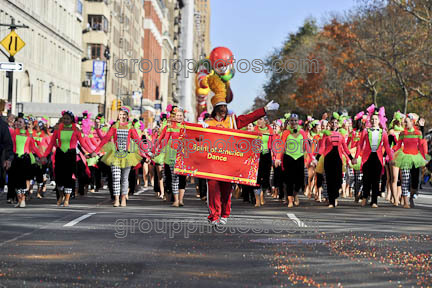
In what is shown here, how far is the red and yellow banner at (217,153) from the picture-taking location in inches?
585

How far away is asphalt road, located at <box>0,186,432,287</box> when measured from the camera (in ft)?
29.3

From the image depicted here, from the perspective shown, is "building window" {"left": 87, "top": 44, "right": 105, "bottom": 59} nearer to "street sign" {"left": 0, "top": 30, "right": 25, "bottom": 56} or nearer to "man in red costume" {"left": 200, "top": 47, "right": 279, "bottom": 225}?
"street sign" {"left": 0, "top": 30, "right": 25, "bottom": 56}

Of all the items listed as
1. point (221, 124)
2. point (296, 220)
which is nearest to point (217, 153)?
point (221, 124)

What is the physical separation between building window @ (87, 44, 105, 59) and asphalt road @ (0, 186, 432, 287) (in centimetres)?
6672

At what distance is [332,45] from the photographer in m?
68.6

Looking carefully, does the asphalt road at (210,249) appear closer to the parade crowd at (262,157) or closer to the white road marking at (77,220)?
the white road marking at (77,220)

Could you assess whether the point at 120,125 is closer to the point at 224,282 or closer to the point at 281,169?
the point at 281,169

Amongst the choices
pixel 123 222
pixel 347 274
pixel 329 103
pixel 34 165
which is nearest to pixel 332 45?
pixel 329 103

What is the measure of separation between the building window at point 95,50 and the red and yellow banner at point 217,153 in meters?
70.5

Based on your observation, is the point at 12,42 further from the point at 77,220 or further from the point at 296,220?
the point at 296,220

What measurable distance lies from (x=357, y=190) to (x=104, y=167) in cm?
758

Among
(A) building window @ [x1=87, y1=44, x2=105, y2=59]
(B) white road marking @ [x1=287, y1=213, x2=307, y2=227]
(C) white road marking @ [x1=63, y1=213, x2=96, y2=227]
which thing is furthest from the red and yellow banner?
(A) building window @ [x1=87, y1=44, x2=105, y2=59]

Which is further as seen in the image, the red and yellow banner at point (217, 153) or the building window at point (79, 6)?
the building window at point (79, 6)

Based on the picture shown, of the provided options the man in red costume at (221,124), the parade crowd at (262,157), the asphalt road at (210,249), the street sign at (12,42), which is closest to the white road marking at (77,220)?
the asphalt road at (210,249)
